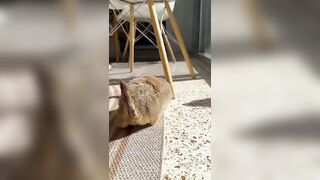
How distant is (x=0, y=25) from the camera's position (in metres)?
0.25

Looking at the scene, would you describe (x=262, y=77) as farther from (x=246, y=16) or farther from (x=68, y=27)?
(x=68, y=27)

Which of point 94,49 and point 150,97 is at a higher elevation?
point 94,49

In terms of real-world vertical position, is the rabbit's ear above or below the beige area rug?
above

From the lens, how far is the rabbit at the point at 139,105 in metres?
0.78

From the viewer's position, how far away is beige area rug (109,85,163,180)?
0.53 m

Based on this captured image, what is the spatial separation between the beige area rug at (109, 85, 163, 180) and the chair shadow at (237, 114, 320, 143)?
0.26 m

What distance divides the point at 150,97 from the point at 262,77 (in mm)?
589

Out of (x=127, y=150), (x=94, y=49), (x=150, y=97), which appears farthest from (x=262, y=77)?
(x=150, y=97)

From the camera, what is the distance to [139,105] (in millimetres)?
802

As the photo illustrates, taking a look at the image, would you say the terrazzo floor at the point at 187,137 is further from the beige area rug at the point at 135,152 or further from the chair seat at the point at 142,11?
the chair seat at the point at 142,11

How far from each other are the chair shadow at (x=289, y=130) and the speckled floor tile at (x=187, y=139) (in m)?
0.24

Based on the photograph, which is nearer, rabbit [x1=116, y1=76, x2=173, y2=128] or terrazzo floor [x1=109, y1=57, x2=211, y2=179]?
terrazzo floor [x1=109, y1=57, x2=211, y2=179]

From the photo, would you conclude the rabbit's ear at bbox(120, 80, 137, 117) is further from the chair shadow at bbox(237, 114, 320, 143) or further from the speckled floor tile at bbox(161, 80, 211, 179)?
the chair shadow at bbox(237, 114, 320, 143)

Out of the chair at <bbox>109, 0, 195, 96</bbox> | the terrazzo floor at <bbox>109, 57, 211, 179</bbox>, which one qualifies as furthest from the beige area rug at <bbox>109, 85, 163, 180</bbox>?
the chair at <bbox>109, 0, 195, 96</bbox>
